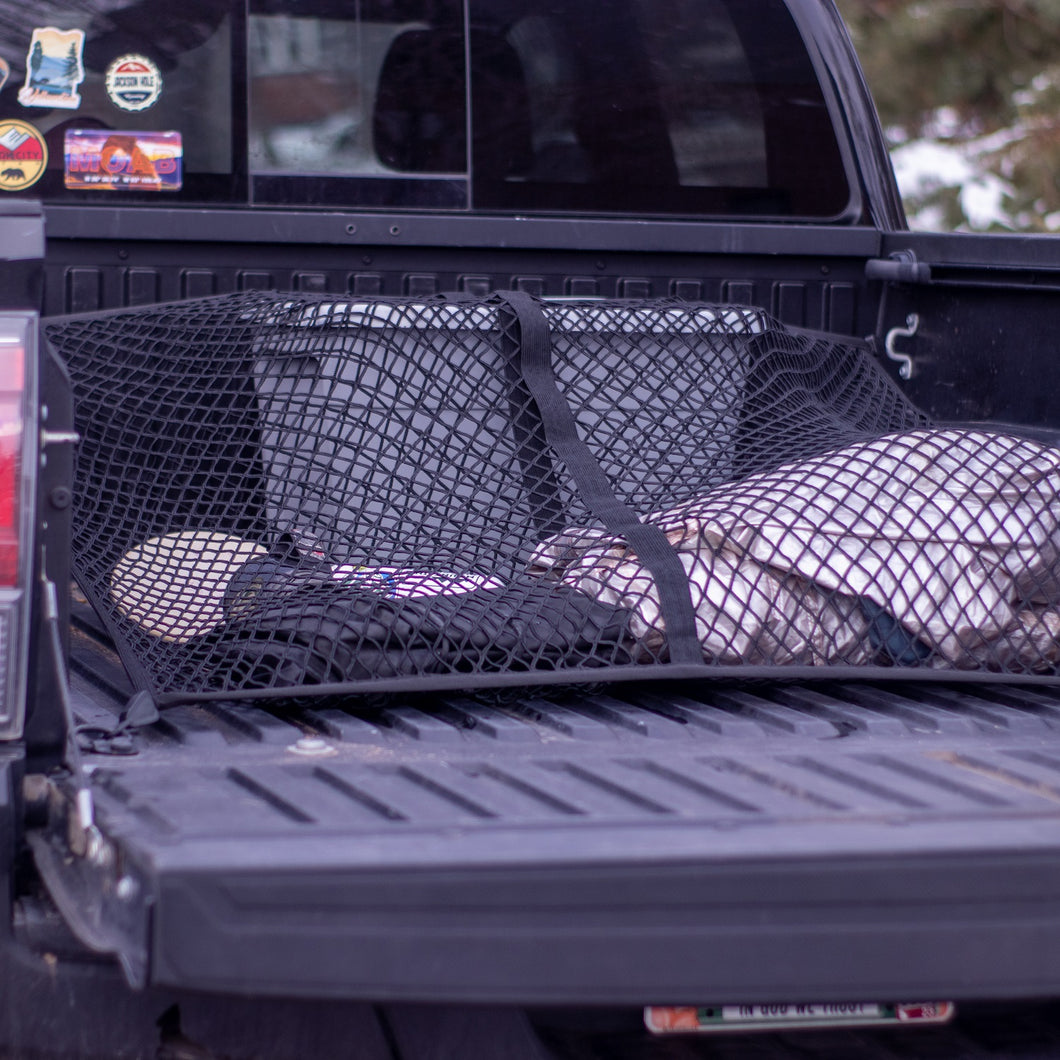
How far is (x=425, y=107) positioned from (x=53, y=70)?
0.67 metres

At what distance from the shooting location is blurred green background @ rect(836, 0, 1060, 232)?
9.15 m

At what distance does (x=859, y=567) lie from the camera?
2.09m

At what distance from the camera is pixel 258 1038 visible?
59.9 inches

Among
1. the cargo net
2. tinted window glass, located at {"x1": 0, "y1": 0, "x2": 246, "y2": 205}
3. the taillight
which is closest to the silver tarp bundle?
the cargo net

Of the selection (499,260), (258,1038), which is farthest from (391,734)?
(499,260)

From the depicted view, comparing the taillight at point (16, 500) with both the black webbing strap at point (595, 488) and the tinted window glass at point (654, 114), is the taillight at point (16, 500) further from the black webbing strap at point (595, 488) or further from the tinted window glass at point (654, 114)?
the tinted window glass at point (654, 114)

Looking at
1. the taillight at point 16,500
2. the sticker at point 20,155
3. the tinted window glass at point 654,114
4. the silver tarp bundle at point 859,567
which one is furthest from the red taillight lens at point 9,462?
the tinted window glass at point 654,114

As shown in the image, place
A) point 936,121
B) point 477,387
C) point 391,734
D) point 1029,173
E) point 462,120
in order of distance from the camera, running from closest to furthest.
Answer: point 391,734 < point 477,387 < point 462,120 < point 1029,173 < point 936,121

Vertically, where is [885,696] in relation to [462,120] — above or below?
below

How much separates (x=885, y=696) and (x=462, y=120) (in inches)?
56.3

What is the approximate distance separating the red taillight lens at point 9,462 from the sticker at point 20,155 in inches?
50.2

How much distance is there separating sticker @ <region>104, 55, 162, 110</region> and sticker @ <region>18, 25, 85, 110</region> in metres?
0.06

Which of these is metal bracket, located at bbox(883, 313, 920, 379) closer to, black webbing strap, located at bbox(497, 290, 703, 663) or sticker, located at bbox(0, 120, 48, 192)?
black webbing strap, located at bbox(497, 290, 703, 663)

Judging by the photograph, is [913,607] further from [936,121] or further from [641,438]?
[936,121]
